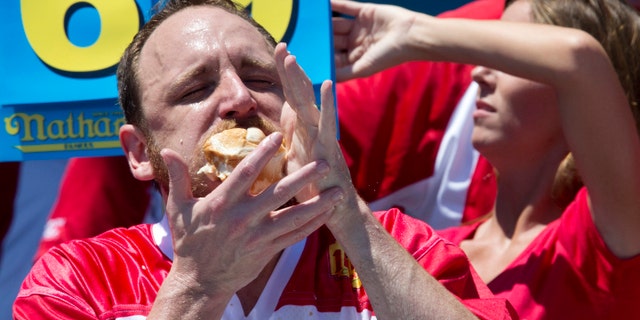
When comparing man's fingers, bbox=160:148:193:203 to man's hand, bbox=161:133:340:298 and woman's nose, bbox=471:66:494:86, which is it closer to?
man's hand, bbox=161:133:340:298

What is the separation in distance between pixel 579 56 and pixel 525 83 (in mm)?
196

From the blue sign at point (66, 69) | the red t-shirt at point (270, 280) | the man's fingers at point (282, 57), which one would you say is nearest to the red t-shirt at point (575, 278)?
the red t-shirt at point (270, 280)

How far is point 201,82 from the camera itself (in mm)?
1381

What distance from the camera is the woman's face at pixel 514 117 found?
2010 mm

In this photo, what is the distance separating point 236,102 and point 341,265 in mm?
283

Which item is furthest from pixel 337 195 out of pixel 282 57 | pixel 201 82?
pixel 201 82

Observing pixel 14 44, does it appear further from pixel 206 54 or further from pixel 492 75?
pixel 492 75


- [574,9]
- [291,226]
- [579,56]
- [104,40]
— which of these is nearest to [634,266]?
[579,56]

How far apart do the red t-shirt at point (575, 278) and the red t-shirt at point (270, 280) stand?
453 millimetres

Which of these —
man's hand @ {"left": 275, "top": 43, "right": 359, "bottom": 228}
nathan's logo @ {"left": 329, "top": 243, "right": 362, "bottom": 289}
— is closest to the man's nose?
man's hand @ {"left": 275, "top": 43, "right": 359, "bottom": 228}

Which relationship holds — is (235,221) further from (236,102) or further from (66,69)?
(66,69)

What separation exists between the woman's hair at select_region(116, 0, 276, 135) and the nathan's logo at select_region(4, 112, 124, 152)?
0.25 meters

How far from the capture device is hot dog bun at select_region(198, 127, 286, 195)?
1207 millimetres

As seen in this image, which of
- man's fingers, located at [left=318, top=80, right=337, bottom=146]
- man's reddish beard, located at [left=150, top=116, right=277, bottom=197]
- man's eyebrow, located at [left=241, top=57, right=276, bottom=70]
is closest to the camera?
man's fingers, located at [left=318, top=80, right=337, bottom=146]
